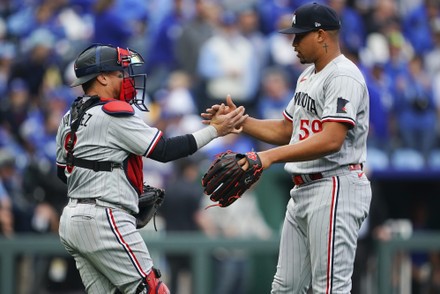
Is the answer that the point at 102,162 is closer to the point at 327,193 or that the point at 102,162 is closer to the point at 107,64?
the point at 107,64

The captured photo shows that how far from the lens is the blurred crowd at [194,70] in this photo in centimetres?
1201

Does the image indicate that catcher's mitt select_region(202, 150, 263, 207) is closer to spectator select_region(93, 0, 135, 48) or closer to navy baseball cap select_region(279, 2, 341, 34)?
navy baseball cap select_region(279, 2, 341, 34)

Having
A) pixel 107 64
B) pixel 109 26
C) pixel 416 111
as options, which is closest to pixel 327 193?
pixel 107 64

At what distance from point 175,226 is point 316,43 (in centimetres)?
529

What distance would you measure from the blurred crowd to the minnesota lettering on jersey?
4860mm

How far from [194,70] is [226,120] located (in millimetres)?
6889

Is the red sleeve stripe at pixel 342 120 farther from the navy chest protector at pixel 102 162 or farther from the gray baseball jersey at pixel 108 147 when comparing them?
the navy chest protector at pixel 102 162

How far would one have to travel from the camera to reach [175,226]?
1150 centimetres

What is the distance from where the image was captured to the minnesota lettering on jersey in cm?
655

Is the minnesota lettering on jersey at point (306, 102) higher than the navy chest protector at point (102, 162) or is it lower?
higher

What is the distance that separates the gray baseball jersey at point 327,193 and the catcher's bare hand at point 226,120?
404 mm

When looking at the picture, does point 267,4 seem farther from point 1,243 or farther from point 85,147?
point 85,147

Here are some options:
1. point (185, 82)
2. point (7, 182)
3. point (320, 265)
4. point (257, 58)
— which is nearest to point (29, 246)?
point (7, 182)

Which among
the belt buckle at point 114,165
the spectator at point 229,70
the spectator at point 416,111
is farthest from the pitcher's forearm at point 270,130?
the spectator at point 229,70
